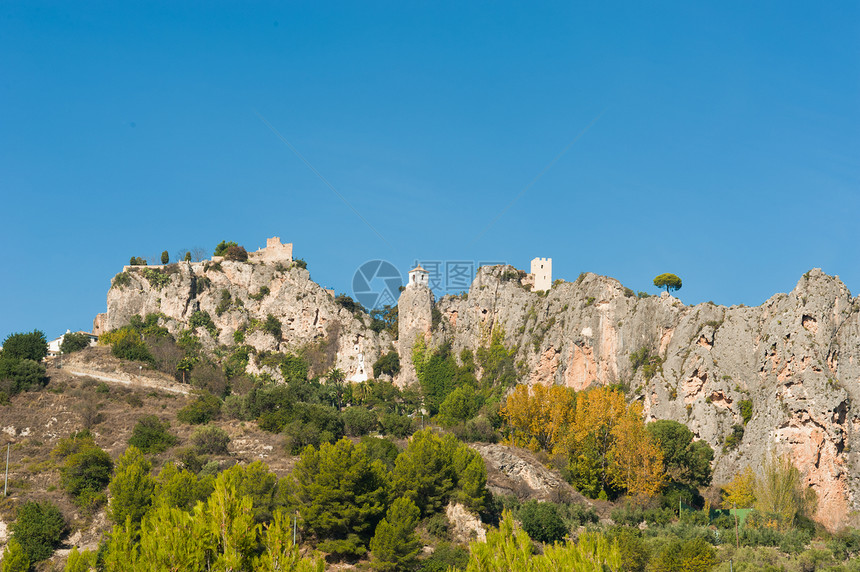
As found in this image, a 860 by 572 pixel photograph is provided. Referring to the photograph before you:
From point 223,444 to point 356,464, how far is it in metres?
18.2

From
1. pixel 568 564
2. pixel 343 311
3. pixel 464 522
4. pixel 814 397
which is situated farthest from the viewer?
pixel 343 311

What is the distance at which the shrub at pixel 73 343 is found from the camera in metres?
87.5

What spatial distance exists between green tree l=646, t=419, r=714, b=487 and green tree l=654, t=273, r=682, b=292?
105 feet

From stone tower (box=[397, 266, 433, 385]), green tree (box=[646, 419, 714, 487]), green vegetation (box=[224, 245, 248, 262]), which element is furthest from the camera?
green vegetation (box=[224, 245, 248, 262])

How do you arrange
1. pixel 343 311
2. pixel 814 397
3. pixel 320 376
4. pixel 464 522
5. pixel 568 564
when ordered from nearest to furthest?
pixel 568 564 → pixel 464 522 → pixel 814 397 → pixel 320 376 → pixel 343 311

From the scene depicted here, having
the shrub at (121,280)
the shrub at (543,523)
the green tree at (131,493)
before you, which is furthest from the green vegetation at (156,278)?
the shrub at (543,523)

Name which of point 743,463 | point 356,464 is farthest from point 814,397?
point 356,464

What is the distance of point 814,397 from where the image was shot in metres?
61.3

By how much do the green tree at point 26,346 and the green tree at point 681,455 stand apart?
55.4 m

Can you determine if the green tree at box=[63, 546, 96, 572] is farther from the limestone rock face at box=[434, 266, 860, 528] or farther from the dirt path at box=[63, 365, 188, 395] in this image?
the limestone rock face at box=[434, 266, 860, 528]

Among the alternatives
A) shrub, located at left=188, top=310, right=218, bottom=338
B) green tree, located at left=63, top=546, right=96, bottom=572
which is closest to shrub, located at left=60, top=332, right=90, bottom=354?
shrub, located at left=188, top=310, right=218, bottom=338

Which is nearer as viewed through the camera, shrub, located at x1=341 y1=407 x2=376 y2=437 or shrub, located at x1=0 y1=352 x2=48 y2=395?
shrub, located at x1=341 y1=407 x2=376 y2=437

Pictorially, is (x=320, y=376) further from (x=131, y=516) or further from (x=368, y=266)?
(x=131, y=516)

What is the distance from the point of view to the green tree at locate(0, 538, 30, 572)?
129 feet
